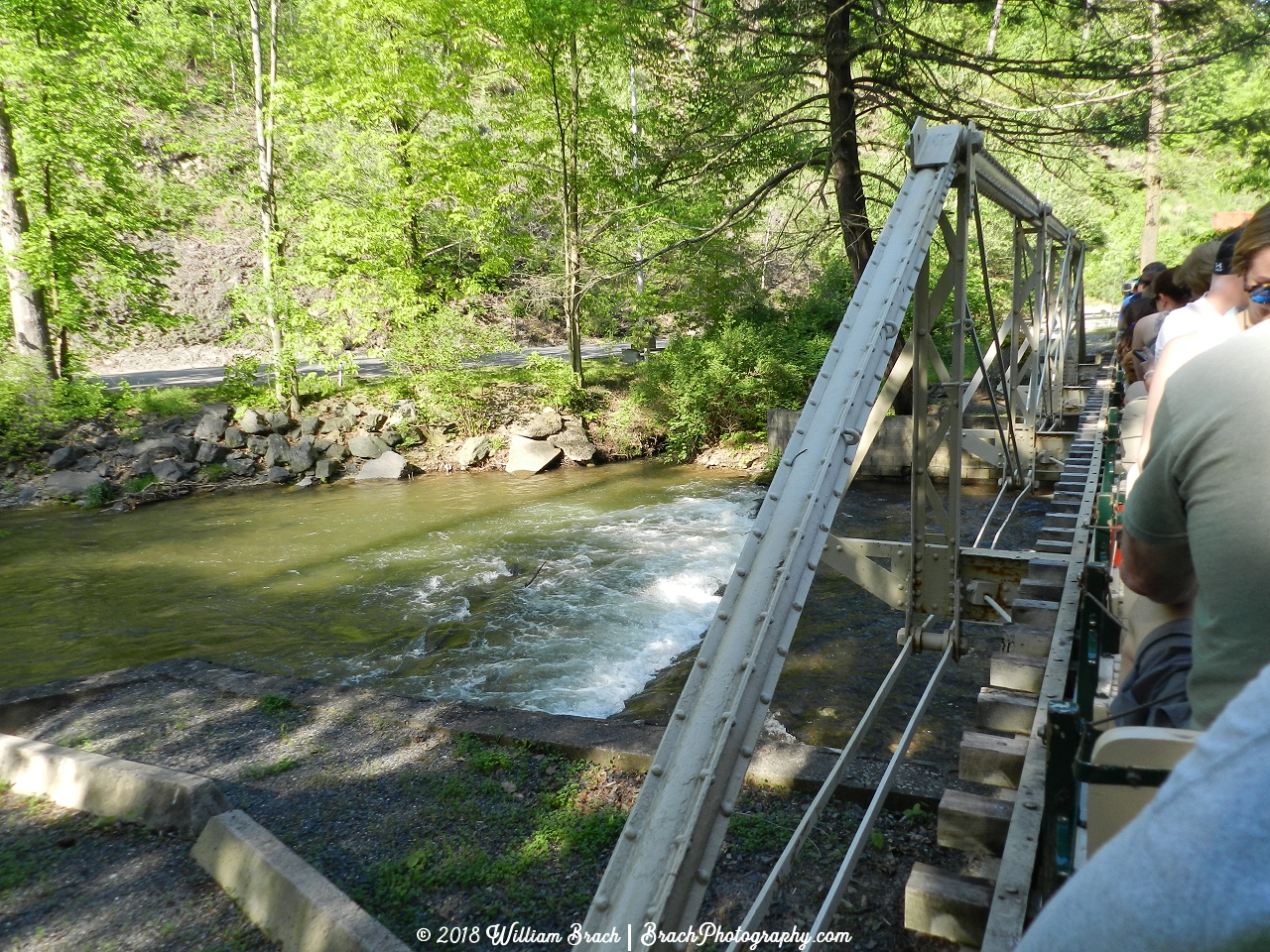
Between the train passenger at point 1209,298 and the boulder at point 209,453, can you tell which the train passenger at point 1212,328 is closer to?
the train passenger at point 1209,298

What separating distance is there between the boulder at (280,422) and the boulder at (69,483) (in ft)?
10.4

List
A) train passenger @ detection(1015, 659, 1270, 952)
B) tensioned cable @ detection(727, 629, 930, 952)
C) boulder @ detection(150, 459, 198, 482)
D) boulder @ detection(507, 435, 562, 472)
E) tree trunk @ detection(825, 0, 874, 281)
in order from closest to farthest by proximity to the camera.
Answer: train passenger @ detection(1015, 659, 1270, 952) → tensioned cable @ detection(727, 629, 930, 952) → tree trunk @ detection(825, 0, 874, 281) → boulder @ detection(150, 459, 198, 482) → boulder @ detection(507, 435, 562, 472)

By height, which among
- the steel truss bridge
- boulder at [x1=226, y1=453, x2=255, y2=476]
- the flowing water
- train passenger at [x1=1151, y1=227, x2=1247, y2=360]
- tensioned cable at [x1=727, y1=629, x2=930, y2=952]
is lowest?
the flowing water

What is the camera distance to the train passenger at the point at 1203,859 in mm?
480

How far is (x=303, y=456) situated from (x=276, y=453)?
0.58m

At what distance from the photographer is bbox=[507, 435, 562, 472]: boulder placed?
15.8 meters

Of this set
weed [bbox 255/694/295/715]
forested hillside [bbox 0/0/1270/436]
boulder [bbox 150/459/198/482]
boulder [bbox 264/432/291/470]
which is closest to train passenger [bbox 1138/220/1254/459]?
weed [bbox 255/694/295/715]

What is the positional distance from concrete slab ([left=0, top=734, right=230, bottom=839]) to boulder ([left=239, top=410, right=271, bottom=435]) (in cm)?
1233

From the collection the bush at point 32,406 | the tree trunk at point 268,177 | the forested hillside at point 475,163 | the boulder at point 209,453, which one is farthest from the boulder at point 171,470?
the forested hillside at point 475,163

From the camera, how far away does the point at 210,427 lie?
15727 mm

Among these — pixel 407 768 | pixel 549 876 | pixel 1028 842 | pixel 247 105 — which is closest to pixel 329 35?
pixel 247 105

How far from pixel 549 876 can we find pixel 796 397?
1342cm

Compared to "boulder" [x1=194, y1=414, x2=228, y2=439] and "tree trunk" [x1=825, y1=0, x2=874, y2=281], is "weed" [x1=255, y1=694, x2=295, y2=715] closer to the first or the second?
"tree trunk" [x1=825, y1=0, x2=874, y2=281]

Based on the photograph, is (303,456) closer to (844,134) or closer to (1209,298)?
(844,134)
